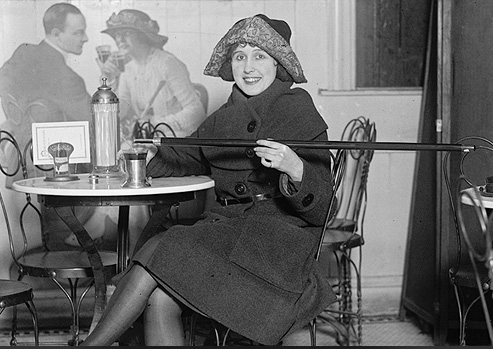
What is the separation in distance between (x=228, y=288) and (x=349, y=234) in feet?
5.01

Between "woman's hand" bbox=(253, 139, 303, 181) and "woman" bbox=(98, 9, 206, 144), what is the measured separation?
5.99 ft

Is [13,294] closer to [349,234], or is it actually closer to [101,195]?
[101,195]

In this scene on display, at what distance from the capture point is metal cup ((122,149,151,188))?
3.23 m

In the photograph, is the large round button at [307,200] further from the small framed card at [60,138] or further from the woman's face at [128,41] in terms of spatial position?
the woman's face at [128,41]

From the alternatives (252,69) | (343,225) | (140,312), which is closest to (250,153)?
(252,69)

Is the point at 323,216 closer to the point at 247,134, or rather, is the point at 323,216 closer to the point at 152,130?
the point at 247,134

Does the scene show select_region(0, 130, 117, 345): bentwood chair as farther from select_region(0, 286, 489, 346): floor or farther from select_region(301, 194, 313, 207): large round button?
select_region(301, 194, 313, 207): large round button

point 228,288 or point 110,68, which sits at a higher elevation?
point 110,68

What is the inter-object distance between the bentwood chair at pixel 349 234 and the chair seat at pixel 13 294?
148cm

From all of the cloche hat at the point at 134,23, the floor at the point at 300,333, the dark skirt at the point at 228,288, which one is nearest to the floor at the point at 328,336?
the floor at the point at 300,333

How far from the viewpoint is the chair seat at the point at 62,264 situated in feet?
12.0

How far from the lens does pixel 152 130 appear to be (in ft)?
15.6

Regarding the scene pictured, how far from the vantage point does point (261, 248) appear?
3016 millimetres

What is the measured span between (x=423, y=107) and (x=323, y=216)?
1.91 meters
